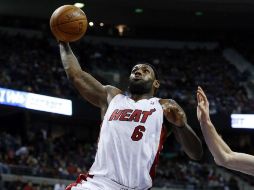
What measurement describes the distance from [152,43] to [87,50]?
430cm

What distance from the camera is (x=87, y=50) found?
30.8 metres

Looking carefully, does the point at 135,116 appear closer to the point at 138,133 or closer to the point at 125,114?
the point at 125,114

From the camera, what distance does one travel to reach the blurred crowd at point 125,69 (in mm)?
25391

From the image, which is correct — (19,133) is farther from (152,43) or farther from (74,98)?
(152,43)

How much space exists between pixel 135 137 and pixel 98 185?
543mm

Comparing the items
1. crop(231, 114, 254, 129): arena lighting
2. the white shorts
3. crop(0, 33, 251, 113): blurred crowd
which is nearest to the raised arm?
the white shorts

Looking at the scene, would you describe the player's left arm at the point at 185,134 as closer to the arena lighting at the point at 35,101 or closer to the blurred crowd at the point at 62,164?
the blurred crowd at the point at 62,164

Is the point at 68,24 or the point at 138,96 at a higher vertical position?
the point at 68,24

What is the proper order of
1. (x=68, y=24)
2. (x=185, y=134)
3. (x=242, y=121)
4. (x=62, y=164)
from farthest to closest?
(x=242, y=121) < (x=62, y=164) < (x=68, y=24) < (x=185, y=134)

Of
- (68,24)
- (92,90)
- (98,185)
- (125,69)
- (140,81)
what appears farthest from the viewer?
(125,69)

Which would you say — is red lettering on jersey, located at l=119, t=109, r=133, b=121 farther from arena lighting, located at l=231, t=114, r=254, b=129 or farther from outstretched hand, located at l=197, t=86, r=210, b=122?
arena lighting, located at l=231, t=114, r=254, b=129

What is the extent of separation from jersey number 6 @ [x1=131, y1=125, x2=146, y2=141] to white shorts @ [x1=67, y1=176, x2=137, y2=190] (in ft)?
1.45

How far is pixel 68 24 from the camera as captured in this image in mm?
6086

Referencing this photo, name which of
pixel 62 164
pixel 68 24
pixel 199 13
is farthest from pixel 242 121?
pixel 68 24
